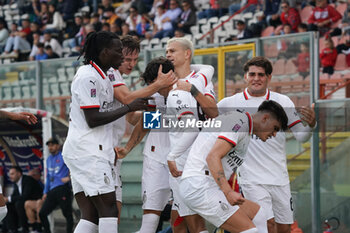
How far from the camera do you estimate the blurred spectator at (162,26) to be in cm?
1730

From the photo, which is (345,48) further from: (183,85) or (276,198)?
(183,85)

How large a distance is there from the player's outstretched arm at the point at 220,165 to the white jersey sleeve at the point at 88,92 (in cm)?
119

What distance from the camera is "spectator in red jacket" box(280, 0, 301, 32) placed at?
1495 cm

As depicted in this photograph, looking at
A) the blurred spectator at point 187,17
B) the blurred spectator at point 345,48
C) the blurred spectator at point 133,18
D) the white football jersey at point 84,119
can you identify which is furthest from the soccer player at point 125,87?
the blurred spectator at point 133,18

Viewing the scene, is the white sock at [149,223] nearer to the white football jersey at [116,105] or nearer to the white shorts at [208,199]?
the white football jersey at [116,105]

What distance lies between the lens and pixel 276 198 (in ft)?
22.4

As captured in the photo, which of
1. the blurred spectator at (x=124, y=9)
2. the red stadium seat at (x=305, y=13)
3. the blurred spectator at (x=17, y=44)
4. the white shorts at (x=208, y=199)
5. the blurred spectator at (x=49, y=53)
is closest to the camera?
the white shorts at (x=208, y=199)

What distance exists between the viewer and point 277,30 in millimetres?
14961

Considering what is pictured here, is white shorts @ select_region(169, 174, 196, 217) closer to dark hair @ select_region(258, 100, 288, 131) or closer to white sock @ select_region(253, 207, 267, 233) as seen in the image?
white sock @ select_region(253, 207, 267, 233)

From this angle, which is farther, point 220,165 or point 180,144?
point 180,144

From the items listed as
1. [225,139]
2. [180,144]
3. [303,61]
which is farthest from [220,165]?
[303,61]

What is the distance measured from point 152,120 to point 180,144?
76 centimetres

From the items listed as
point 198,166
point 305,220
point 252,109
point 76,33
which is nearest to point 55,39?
point 76,33

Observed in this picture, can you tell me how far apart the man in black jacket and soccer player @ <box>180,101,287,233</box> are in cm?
803
